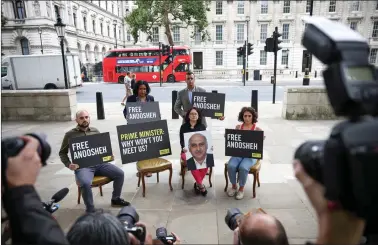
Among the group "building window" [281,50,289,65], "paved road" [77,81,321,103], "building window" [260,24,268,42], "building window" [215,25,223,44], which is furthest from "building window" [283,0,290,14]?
"paved road" [77,81,321,103]

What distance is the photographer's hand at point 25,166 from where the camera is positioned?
91cm

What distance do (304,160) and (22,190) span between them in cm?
97

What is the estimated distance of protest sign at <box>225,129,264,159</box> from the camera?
3746mm

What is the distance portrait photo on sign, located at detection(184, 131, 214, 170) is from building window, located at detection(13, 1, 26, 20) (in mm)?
38536

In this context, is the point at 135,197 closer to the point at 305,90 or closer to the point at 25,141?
the point at 25,141

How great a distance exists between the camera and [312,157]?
0.85 meters

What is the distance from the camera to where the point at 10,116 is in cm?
943

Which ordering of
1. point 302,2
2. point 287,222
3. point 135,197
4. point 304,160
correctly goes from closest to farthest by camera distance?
point 304,160
point 287,222
point 135,197
point 302,2

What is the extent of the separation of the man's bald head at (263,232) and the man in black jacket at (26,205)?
0.94 m

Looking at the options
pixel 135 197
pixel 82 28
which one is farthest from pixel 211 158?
pixel 82 28

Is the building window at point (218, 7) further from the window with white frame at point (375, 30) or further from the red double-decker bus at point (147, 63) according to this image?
the window with white frame at point (375, 30)

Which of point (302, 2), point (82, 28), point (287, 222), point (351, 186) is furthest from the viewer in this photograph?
point (82, 28)

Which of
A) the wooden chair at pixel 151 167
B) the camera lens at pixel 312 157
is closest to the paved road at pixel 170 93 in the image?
the wooden chair at pixel 151 167

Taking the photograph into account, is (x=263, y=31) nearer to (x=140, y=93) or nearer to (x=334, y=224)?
(x=140, y=93)
